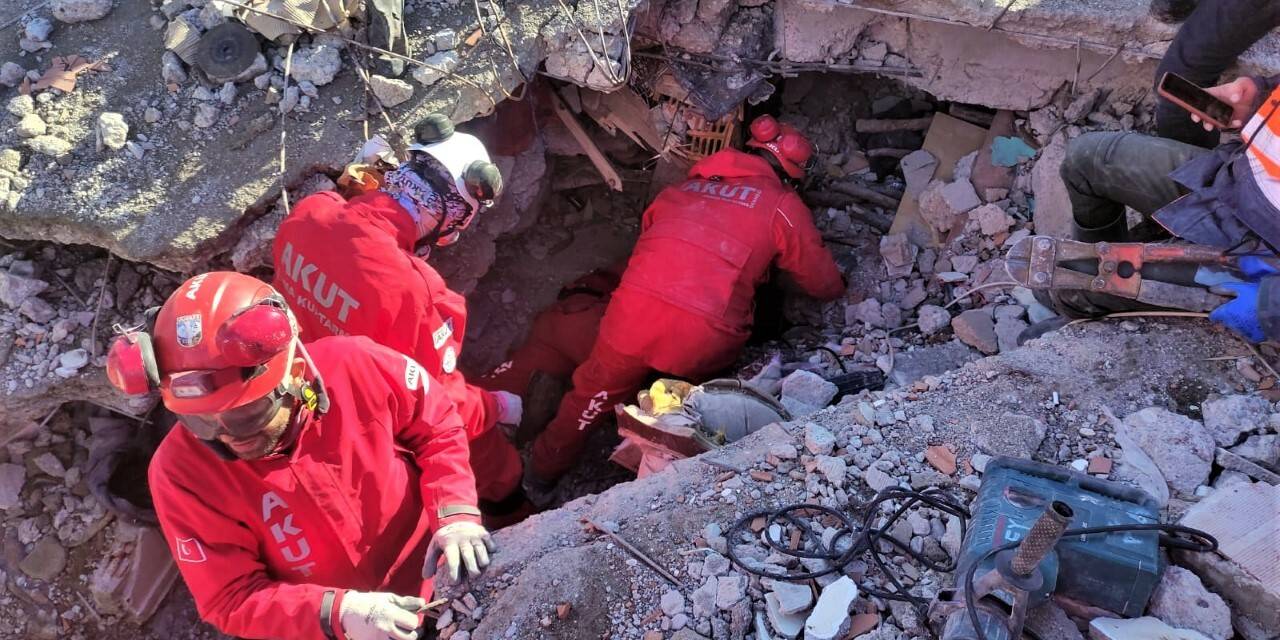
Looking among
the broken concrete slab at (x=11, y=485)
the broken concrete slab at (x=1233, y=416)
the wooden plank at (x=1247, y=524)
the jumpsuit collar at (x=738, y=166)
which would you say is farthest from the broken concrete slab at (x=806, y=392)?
the broken concrete slab at (x=11, y=485)

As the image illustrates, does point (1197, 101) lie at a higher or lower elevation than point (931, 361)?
higher

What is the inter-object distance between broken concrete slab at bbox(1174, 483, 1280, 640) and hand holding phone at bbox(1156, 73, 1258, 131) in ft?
4.01

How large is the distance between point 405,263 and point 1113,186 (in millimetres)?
2658

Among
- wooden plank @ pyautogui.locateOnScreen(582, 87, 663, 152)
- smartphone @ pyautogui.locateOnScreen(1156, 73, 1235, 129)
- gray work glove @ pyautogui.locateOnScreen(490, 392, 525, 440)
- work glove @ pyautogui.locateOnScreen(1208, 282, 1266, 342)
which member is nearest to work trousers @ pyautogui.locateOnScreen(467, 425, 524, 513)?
gray work glove @ pyautogui.locateOnScreen(490, 392, 525, 440)

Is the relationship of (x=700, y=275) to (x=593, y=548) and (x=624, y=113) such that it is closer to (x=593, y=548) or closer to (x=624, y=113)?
(x=624, y=113)

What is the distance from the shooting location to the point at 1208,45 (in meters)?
2.86

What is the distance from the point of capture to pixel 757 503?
2486 millimetres

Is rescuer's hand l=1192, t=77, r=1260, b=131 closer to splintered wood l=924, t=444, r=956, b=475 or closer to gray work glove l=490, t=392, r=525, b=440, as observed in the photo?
splintered wood l=924, t=444, r=956, b=475

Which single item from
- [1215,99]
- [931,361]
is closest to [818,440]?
[931,361]

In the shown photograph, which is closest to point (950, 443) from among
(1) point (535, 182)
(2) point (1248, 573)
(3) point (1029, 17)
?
(2) point (1248, 573)

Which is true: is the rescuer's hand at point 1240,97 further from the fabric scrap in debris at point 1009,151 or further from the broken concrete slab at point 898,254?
the broken concrete slab at point 898,254

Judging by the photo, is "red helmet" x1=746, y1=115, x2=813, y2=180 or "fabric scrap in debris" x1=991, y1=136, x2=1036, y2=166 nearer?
"fabric scrap in debris" x1=991, y1=136, x2=1036, y2=166

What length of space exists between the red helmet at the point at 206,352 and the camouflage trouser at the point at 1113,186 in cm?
274

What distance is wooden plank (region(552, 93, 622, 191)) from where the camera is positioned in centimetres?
449
